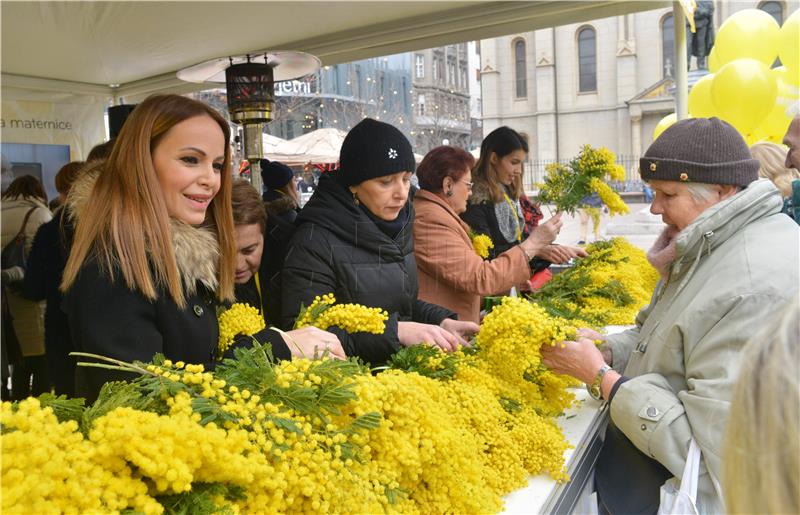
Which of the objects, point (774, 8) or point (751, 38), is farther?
point (774, 8)

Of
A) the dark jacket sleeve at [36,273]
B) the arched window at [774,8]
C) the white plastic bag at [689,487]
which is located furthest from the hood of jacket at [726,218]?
the arched window at [774,8]

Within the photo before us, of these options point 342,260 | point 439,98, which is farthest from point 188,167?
point 439,98

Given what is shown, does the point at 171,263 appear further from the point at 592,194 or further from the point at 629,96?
the point at 629,96

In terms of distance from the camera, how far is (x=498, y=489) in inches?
61.5

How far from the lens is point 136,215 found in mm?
1579

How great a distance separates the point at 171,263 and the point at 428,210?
1.73 m

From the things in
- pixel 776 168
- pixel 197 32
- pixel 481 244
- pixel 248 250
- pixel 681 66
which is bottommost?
pixel 481 244

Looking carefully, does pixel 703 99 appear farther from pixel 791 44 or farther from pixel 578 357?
pixel 578 357

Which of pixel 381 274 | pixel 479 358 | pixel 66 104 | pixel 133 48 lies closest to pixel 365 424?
pixel 479 358

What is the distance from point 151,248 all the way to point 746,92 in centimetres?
710

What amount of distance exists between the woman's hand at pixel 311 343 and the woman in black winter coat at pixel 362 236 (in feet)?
1.99

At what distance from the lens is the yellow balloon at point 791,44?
24.6ft

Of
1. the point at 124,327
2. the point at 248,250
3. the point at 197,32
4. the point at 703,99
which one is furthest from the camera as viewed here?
the point at 703,99

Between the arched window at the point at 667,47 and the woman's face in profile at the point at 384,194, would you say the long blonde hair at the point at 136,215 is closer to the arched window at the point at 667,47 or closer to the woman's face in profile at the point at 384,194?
the woman's face in profile at the point at 384,194
